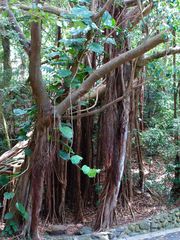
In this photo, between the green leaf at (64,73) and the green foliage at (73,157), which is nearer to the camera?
the green foliage at (73,157)

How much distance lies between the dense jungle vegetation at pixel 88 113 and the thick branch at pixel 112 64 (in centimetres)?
1

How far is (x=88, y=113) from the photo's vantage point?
3887mm

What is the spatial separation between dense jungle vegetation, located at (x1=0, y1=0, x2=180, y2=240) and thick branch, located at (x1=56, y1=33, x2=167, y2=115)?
0.4 inches

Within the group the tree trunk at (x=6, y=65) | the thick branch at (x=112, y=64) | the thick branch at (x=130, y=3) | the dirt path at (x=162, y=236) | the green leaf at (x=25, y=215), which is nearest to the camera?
the thick branch at (x=112, y=64)

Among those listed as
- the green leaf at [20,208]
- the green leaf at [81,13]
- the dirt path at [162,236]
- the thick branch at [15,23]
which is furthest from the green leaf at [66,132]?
the dirt path at [162,236]

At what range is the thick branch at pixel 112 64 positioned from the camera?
10.6ft

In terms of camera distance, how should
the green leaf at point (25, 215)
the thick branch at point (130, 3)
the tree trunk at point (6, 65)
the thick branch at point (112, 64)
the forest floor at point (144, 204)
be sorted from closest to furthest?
the thick branch at point (112, 64) → the green leaf at point (25, 215) → the thick branch at point (130, 3) → the forest floor at point (144, 204) → the tree trunk at point (6, 65)

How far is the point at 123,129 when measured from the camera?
4820 millimetres

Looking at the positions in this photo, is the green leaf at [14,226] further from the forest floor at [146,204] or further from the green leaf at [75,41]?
the green leaf at [75,41]

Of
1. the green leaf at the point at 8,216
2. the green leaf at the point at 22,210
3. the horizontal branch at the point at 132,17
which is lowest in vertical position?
the green leaf at the point at 8,216

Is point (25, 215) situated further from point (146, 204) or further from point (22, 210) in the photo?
point (146, 204)

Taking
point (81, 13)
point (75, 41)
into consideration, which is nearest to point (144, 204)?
point (75, 41)

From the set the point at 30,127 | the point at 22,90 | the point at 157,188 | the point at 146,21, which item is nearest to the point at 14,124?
the point at 22,90

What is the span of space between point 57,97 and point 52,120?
1.50ft
